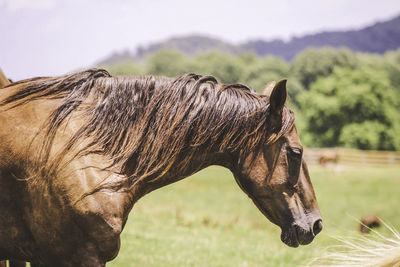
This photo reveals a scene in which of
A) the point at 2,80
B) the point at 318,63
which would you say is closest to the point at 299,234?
the point at 2,80

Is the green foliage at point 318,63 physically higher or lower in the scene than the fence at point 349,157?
higher

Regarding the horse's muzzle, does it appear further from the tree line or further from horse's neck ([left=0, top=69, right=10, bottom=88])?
the tree line

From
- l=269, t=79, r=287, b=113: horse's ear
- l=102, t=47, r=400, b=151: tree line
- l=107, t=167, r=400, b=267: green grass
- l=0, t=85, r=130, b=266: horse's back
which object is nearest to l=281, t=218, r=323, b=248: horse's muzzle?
l=107, t=167, r=400, b=267: green grass

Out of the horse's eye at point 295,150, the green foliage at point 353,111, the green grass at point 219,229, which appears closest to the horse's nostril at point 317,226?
the green grass at point 219,229

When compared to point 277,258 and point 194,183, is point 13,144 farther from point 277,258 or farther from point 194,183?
point 194,183

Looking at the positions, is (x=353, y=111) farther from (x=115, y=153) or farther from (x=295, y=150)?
(x=115, y=153)

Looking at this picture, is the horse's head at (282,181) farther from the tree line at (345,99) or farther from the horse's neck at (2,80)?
the tree line at (345,99)

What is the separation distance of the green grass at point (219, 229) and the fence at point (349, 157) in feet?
35.7

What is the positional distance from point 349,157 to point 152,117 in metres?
37.3

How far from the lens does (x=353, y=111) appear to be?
162ft

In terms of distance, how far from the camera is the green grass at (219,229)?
739 centimetres

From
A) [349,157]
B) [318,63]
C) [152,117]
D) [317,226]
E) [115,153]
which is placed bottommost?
[349,157]

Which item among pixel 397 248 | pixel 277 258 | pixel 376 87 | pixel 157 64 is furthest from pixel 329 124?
pixel 397 248

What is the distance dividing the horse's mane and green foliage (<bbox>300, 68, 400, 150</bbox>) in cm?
4706
